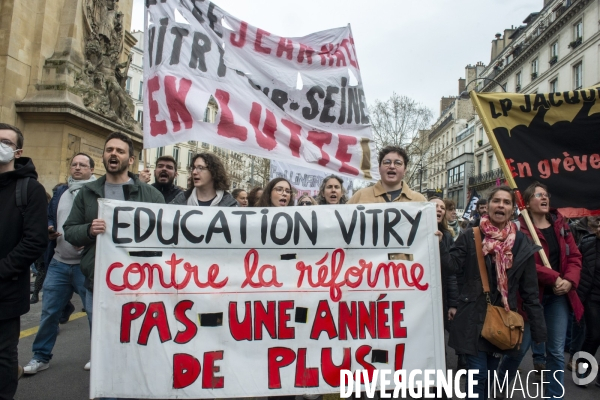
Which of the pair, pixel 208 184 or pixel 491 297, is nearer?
pixel 491 297

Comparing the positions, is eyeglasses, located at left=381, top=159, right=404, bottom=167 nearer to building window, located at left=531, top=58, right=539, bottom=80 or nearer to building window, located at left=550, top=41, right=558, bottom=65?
building window, located at left=550, top=41, right=558, bottom=65

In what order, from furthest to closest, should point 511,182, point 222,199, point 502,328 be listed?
1. point 222,199
2. point 511,182
3. point 502,328

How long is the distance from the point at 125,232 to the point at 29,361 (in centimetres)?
221

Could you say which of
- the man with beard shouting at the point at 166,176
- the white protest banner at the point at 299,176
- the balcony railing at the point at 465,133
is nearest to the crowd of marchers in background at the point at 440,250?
the man with beard shouting at the point at 166,176

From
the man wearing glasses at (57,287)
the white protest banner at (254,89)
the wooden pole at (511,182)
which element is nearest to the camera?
the wooden pole at (511,182)

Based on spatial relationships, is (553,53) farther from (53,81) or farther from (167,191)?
(167,191)

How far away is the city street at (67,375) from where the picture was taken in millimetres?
3502

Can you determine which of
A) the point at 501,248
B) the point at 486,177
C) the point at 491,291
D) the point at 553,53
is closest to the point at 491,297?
the point at 491,291

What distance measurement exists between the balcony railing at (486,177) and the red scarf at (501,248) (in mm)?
42965

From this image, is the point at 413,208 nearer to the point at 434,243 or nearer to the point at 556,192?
the point at 434,243

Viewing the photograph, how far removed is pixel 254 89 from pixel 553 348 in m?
3.20

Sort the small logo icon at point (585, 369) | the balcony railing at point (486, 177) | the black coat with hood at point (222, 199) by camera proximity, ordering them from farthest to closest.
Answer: the balcony railing at point (486, 177) < the small logo icon at point (585, 369) < the black coat with hood at point (222, 199)

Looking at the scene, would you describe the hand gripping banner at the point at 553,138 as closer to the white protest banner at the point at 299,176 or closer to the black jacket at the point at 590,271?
the black jacket at the point at 590,271

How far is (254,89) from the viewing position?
399 centimetres
